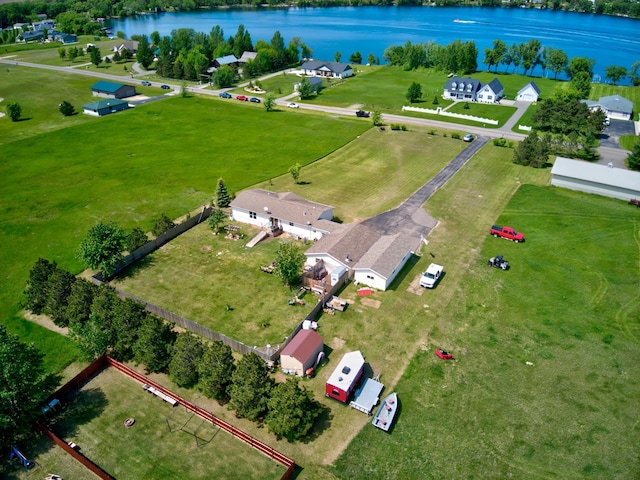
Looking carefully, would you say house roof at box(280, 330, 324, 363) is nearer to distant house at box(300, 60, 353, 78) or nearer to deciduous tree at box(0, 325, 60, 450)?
deciduous tree at box(0, 325, 60, 450)

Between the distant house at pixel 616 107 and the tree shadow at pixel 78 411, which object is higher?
the distant house at pixel 616 107

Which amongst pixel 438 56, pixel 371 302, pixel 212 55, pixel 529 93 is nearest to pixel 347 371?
pixel 371 302

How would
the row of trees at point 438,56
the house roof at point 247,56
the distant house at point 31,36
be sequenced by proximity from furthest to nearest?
the distant house at point 31,36, the house roof at point 247,56, the row of trees at point 438,56

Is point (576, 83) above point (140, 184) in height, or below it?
above

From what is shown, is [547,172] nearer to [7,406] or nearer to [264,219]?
[264,219]

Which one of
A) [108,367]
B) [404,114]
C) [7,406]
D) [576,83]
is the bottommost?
[108,367]

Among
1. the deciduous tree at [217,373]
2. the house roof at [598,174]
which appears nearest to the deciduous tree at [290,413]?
the deciduous tree at [217,373]

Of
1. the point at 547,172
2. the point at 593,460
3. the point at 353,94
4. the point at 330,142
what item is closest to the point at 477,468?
the point at 593,460

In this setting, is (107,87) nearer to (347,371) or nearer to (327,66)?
(327,66)

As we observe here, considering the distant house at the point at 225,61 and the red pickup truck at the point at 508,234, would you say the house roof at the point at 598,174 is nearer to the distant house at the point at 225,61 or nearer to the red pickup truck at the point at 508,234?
the red pickup truck at the point at 508,234
